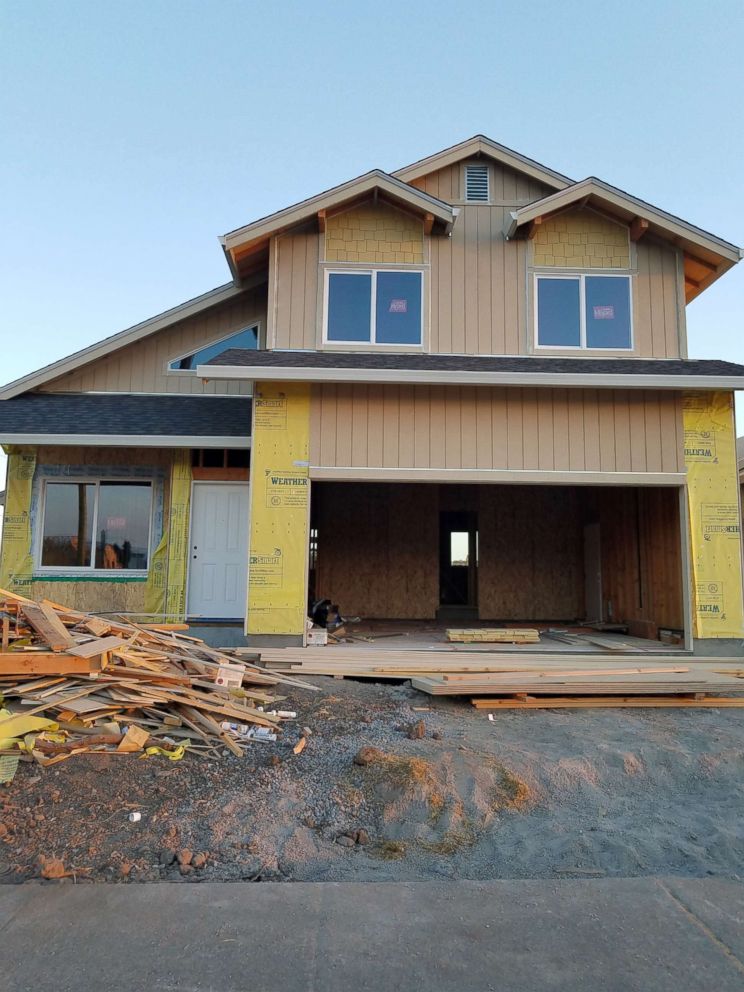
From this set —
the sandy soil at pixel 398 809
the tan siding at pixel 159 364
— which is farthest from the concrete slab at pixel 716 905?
the tan siding at pixel 159 364

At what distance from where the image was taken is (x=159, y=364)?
1202 centimetres

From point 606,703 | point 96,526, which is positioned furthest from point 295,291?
point 606,703

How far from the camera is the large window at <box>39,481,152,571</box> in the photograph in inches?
439

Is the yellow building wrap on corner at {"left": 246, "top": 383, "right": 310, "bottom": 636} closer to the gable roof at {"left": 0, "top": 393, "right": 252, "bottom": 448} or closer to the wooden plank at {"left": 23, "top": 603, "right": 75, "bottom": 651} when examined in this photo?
the gable roof at {"left": 0, "top": 393, "right": 252, "bottom": 448}

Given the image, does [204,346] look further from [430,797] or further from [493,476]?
[430,797]

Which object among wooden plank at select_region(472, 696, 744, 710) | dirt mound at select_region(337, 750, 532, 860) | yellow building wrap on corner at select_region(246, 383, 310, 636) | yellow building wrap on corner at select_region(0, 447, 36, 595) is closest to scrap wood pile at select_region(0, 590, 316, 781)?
dirt mound at select_region(337, 750, 532, 860)

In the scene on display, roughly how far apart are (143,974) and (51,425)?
29.2 ft

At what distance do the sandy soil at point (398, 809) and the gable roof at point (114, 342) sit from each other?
25.4 ft

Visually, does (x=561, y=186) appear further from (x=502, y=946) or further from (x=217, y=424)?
(x=502, y=946)

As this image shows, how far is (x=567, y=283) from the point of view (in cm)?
1076

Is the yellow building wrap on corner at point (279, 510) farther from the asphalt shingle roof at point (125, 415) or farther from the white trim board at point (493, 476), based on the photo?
the asphalt shingle roof at point (125, 415)

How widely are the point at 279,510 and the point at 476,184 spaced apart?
6.46 meters

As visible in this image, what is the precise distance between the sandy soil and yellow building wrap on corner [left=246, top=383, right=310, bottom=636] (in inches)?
115

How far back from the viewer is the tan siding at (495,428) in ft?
31.2
